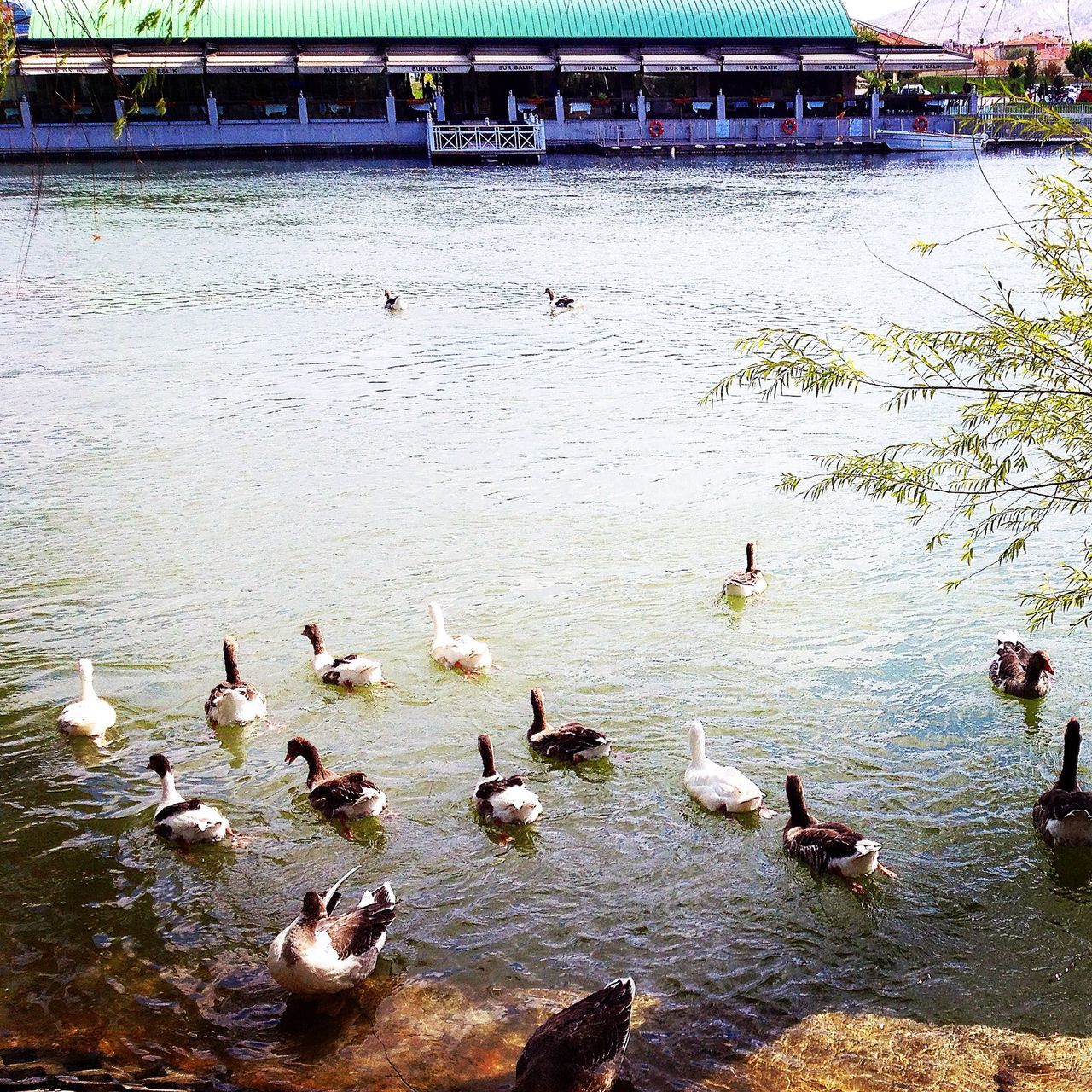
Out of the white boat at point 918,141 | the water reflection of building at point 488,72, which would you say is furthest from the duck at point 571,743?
the white boat at point 918,141

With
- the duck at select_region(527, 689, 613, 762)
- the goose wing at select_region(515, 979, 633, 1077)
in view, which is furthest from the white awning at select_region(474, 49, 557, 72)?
the goose wing at select_region(515, 979, 633, 1077)

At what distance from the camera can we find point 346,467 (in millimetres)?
18078

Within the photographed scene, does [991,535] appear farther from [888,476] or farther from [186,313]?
Result: [186,313]

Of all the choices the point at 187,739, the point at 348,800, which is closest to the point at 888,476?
the point at 348,800

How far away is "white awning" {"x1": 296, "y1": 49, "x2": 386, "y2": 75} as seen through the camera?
7238cm

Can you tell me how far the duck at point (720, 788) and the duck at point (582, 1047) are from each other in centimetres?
281

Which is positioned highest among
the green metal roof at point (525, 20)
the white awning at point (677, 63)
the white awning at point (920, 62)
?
the green metal roof at point (525, 20)

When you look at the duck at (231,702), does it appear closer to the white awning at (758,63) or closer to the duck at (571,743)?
the duck at (571,743)

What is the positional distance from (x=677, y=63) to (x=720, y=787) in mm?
74686

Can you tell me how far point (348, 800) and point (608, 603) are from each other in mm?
4953

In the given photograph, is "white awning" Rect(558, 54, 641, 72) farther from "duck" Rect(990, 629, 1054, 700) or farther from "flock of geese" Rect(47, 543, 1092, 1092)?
"duck" Rect(990, 629, 1054, 700)

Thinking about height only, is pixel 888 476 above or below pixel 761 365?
below

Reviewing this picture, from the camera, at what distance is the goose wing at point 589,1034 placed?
6.14 meters

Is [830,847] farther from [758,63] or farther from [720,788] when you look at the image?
[758,63]
